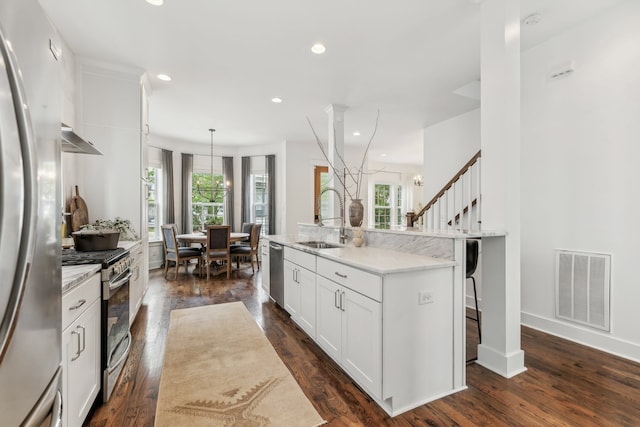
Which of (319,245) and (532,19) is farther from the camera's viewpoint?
(319,245)

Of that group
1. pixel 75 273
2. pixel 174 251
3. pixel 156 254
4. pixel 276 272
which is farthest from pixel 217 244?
pixel 75 273

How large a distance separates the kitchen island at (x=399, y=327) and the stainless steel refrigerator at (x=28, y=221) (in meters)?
1.49

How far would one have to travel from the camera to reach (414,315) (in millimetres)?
1891

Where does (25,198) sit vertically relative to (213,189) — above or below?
below

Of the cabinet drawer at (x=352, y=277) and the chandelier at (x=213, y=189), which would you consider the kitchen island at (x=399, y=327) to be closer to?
the cabinet drawer at (x=352, y=277)

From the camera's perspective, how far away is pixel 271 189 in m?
7.38

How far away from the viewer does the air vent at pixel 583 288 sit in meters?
2.57

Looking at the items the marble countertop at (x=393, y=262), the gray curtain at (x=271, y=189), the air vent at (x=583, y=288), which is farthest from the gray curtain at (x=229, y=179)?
the air vent at (x=583, y=288)

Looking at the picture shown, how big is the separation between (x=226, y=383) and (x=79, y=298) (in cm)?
113

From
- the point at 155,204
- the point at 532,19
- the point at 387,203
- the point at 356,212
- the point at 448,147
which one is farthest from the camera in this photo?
the point at 387,203

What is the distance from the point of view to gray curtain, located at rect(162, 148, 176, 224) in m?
6.67

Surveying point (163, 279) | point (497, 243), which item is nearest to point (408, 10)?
point (497, 243)

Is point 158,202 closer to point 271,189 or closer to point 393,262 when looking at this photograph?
point 271,189

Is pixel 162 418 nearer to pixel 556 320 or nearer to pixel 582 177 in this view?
pixel 556 320
